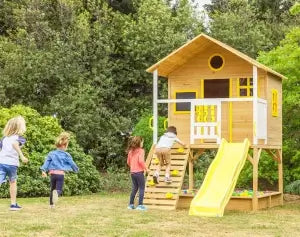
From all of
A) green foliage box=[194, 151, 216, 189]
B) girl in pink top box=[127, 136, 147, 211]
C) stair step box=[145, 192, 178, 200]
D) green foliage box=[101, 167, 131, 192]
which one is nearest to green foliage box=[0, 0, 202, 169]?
green foliage box=[101, 167, 131, 192]

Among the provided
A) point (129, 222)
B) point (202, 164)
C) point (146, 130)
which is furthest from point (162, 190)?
point (202, 164)

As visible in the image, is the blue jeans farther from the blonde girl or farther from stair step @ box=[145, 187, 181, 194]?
stair step @ box=[145, 187, 181, 194]

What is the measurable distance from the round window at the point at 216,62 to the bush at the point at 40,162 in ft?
17.4

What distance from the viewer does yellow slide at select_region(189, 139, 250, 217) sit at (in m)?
13.8

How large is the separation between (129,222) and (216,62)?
297 inches

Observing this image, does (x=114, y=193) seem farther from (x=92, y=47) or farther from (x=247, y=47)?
(x=247, y=47)

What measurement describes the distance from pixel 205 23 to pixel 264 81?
1261 centimetres

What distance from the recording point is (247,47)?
27609 mm

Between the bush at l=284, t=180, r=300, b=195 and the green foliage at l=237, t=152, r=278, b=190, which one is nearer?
the bush at l=284, t=180, r=300, b=195

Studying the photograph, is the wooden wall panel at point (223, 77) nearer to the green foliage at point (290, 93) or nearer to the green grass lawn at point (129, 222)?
the green foliage at point (290, 93)

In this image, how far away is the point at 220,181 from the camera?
593 inches

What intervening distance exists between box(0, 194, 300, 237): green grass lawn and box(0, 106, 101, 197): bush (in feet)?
11.2

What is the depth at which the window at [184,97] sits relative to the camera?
1820 cm

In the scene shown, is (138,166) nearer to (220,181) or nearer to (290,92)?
(220,181)
